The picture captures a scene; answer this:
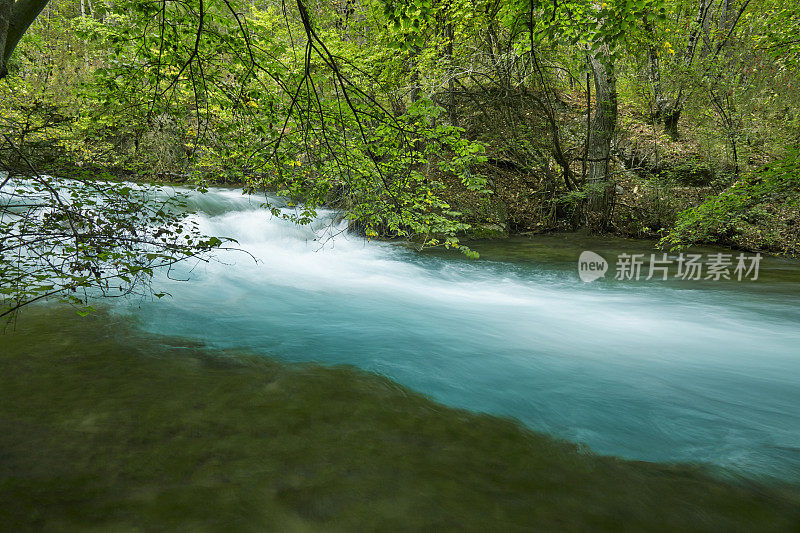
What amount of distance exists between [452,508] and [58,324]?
4262 mm

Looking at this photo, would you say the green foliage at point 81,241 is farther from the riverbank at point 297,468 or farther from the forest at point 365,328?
the riverbank at point 297,468

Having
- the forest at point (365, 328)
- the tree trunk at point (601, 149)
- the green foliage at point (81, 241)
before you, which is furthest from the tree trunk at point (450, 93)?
the green foliage at point (81, 241)

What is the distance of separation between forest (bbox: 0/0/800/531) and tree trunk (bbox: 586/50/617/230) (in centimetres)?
161

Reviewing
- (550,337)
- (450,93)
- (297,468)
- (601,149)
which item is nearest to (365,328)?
(550,337)

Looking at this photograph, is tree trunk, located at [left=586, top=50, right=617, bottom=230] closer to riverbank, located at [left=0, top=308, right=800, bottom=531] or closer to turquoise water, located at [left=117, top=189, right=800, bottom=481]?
turquoise water, located at [left=117, top=189, right=800, bottom=481]

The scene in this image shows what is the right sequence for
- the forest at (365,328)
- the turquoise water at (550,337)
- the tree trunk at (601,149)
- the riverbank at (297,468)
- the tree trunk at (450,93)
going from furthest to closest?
1. the tree trunk at (601,149)
2. the tree trunk at (450,93)
3. the turquoise water at (550,337)
4. the forest at (365,328)
5. the riverbank at (297,468)

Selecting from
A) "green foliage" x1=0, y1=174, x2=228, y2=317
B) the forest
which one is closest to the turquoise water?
the forest

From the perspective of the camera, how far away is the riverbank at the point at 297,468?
5.72 ft

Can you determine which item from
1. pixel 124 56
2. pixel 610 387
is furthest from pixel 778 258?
pixel 124 56

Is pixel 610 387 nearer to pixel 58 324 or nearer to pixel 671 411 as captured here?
pixel 671 411

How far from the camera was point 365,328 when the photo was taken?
16.7ft

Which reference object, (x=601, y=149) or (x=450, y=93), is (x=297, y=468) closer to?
(x=450, y=93)

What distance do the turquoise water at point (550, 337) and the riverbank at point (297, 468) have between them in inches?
16.9

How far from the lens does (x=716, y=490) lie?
2061mm
